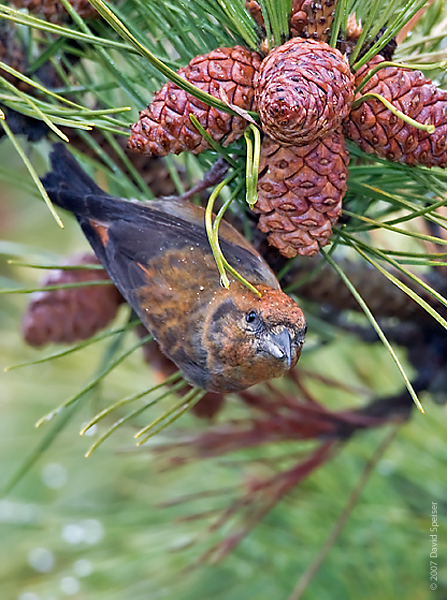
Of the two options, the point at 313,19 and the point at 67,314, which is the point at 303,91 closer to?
the point at 313,19

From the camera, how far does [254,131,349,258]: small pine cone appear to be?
48 centimetres

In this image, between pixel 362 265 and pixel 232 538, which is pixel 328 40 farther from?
pixel 232 538

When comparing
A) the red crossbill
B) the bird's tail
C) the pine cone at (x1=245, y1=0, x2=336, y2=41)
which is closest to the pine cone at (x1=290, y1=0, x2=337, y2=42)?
the pine cone at (x1=245, y1=0, x2=336, y2=41)

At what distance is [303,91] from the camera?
41 cm

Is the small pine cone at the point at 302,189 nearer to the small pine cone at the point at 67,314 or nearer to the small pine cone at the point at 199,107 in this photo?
the small pine cone at the point at 199,107

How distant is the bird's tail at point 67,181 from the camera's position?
0.69 metres

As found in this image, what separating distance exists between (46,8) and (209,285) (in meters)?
0.34

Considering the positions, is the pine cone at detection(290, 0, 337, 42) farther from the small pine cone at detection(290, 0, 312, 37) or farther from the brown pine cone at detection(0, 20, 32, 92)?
the brown pine cone at detection(0, 20, 32, 92)

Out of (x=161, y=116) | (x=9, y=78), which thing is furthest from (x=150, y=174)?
(x=161, y=116)

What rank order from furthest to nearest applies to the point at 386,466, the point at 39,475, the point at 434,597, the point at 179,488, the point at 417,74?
1. the point at 39,475
2. the point at 179,488
3. the point at 386,466
4. the point at 434,597
5. the point at 417,74

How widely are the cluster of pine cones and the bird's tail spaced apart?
0.23m

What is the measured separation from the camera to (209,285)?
1.94 feet

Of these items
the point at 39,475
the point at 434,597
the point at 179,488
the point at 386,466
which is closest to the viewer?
the point at 434,597

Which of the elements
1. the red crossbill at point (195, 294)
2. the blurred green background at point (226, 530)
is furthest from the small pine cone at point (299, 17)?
the blurred green background at point (226, 530)
